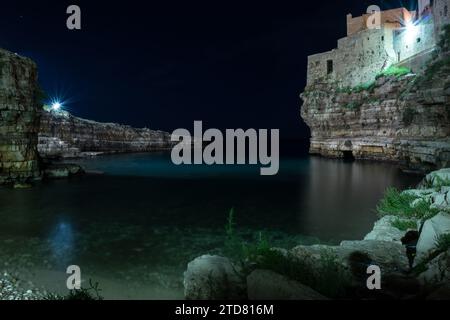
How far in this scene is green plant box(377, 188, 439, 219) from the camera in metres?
8.76

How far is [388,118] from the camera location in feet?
127

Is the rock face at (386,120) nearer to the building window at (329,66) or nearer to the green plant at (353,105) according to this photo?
the green plant at (353,105)

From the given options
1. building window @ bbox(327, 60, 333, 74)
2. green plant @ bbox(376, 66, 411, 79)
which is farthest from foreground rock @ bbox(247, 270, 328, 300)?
building window @ bbox(327, 60, 333, 74)

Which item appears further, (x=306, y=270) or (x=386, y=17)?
(x=386, y=17)

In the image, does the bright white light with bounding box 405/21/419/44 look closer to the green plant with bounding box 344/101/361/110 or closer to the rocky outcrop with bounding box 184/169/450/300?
the green plant with bounding box 344/101/361/110

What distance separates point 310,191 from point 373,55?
112ft

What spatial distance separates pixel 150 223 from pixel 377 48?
44.8m

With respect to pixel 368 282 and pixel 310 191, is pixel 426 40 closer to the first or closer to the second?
pixel 310 191

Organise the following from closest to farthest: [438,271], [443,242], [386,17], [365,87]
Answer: [438,271] < [443,242] < [365,87] < [386,17]

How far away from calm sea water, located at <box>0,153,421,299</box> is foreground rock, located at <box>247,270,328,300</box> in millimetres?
2695

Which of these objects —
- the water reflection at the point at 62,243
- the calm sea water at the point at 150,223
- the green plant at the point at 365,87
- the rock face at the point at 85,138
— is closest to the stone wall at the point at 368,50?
the green plant at the point at 365,87

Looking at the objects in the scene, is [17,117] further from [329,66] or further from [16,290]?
[329,66]

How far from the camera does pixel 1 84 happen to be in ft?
69.0

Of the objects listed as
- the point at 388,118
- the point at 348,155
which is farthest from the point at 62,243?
the point at 348,155
